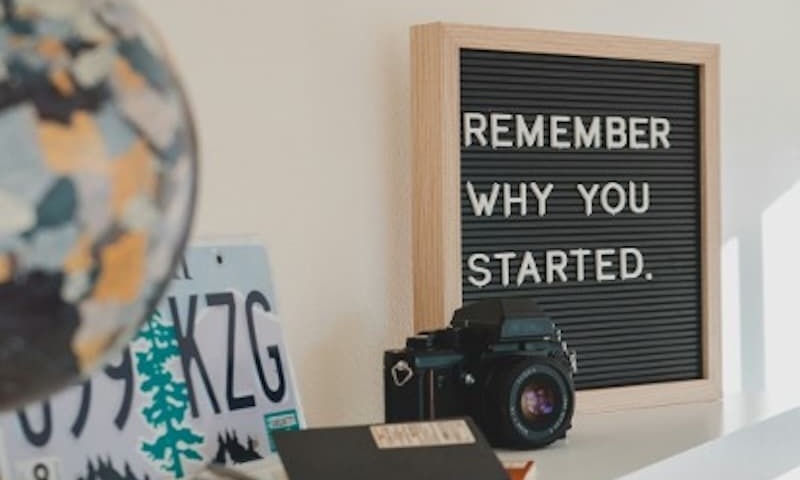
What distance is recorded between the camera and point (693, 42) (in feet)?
5.19

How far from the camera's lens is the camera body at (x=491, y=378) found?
1220mm

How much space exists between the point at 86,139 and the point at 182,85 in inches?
2.8

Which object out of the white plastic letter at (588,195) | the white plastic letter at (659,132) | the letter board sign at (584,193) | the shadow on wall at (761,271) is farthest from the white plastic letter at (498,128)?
the shadow on wall at (761,271)

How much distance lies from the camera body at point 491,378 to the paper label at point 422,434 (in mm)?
222

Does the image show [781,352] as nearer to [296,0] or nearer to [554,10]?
[554,10]

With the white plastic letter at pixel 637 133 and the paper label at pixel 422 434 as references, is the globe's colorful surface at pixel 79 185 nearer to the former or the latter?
the paper label at pixel 422 434

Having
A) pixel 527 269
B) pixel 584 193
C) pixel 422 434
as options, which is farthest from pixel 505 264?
pixel 422 434

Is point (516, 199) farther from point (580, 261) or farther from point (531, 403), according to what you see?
point (531, 403)

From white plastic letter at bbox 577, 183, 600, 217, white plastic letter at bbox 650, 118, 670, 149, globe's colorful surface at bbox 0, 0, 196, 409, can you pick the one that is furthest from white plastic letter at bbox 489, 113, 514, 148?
globe's colorful surface at bbox 0, 0, 196, 409

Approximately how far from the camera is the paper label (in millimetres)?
948

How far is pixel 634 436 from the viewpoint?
1.31m

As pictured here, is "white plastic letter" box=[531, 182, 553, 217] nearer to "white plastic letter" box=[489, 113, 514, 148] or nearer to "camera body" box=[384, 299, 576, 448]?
"white plastic letter" box=[489, 113, 514, 148]

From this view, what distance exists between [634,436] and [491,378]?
→ 0.59 ft

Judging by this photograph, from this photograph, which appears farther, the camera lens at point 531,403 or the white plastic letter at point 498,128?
the white plastic letter at point 498,128
